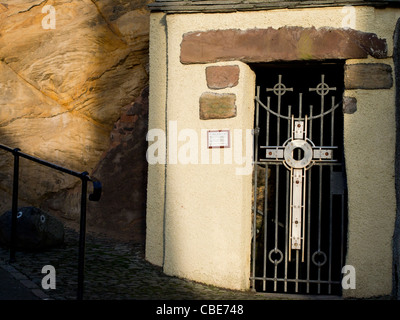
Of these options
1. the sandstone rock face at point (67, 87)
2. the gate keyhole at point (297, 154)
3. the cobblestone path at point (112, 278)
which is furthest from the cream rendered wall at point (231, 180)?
the sandstone rock face at point (67, 87)

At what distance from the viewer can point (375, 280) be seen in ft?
18.8

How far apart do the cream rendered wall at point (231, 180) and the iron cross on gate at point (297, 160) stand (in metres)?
0.32

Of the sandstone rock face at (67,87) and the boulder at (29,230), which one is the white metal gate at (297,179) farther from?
the boulder at (29,230)

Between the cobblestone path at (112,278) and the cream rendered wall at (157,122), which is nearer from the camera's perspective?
the cobblestone path at (112,278)

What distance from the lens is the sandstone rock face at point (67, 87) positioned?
8.09m

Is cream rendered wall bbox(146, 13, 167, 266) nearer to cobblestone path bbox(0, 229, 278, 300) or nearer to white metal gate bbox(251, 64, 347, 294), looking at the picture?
cobblestone path bbox(0, 229, 278, 300)

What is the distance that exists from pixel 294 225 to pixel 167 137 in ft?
5.18

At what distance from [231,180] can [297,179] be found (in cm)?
66

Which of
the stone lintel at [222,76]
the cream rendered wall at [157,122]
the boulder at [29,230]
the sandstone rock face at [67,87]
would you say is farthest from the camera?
the sandstone rock face at [67,87]

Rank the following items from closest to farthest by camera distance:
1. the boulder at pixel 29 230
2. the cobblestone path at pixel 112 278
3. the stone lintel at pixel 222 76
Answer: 1. the cobblestone path at pixel 112 278
2. the stone lintel at pixel 222 76
3. the boulder at pixel 29 230

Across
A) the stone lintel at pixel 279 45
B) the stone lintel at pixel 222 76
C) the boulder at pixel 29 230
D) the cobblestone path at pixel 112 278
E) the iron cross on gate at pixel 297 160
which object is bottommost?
the cobblestone path at pixel 112 278

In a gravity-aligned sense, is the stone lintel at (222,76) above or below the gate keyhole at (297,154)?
above
